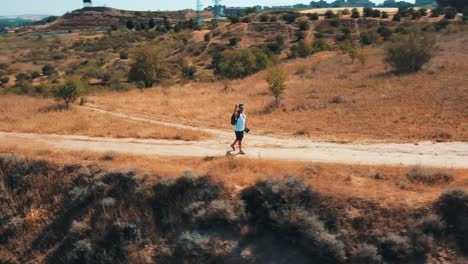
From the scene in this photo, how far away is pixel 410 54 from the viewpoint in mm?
33625

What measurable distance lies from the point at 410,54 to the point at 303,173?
74.8 ft

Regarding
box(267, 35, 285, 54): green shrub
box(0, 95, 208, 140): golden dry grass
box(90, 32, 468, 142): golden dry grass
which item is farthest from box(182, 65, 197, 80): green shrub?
box(0, 95, 208, 140): golden dry grass

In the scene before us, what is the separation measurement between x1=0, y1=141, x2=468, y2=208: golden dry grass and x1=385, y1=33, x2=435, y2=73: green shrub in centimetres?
2128

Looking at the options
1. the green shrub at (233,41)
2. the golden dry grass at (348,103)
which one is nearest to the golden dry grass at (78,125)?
the golden dry grass at (348,103)

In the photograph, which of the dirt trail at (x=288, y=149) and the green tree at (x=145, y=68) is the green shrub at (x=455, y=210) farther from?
the green tree at (x=145, y=68)

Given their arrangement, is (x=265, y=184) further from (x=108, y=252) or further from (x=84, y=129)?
(x=84, y=129)

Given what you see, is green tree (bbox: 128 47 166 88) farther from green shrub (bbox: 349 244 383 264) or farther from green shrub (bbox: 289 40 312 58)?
green shrub (bbox: 349 244 383 264)

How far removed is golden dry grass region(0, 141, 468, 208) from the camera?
42.4ft

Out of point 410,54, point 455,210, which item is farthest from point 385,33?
point 455,210

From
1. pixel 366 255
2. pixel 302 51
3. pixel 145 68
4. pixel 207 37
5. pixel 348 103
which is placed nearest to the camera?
pixel 366 255

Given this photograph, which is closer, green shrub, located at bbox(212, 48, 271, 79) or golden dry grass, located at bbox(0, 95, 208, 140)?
golden dry grass, located at bbox(0, 95, 208, 140)

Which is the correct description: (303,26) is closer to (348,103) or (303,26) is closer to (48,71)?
(48,71)

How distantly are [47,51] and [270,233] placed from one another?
7316 cm

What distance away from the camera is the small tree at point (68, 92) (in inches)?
1169
